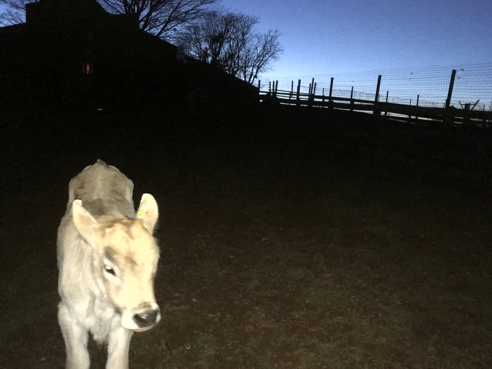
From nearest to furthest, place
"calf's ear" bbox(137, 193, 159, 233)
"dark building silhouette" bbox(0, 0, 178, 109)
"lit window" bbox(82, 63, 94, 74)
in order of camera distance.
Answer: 1. "calf's ear" bbox(137, 193, 159, 233)
2. "dark building silhouette" bbox(0, 0, 178, 109)
3. "lit window" bbox(82, 63, 94, 74)

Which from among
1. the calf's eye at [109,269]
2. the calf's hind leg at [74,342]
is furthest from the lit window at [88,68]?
the calf's eye at [109,269]

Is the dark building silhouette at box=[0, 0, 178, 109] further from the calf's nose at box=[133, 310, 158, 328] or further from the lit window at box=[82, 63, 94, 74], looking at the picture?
the calf's nose at box=[133, 310, 158, 328]

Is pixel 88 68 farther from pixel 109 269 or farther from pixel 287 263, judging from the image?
pixel 109 269

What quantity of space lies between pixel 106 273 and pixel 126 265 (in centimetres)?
23

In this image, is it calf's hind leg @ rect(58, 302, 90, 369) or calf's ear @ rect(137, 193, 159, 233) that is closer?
calf's ear @ rect(137, 193, 159, 233)

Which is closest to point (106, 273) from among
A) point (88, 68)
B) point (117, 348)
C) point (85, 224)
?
point (85, 224)

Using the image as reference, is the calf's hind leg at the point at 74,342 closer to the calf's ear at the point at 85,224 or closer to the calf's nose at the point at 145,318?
the calf's ear at the point at 85,224

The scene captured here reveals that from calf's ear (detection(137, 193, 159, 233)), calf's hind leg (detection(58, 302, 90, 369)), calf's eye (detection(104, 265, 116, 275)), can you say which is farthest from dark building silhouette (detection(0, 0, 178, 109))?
calf's eye (detection(104, 265, 116, 275))

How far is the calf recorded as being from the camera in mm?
2488

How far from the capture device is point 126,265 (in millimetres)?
2490

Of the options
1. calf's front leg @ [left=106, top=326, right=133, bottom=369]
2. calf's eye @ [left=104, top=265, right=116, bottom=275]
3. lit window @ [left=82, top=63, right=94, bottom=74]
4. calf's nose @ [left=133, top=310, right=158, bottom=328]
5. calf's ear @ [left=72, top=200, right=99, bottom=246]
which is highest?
lit window @ [left=82, top=63, right=94, bottom=74]

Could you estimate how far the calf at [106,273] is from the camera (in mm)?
2488

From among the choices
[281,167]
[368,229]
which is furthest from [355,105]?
[368,229]

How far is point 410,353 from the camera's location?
3.60 meters
